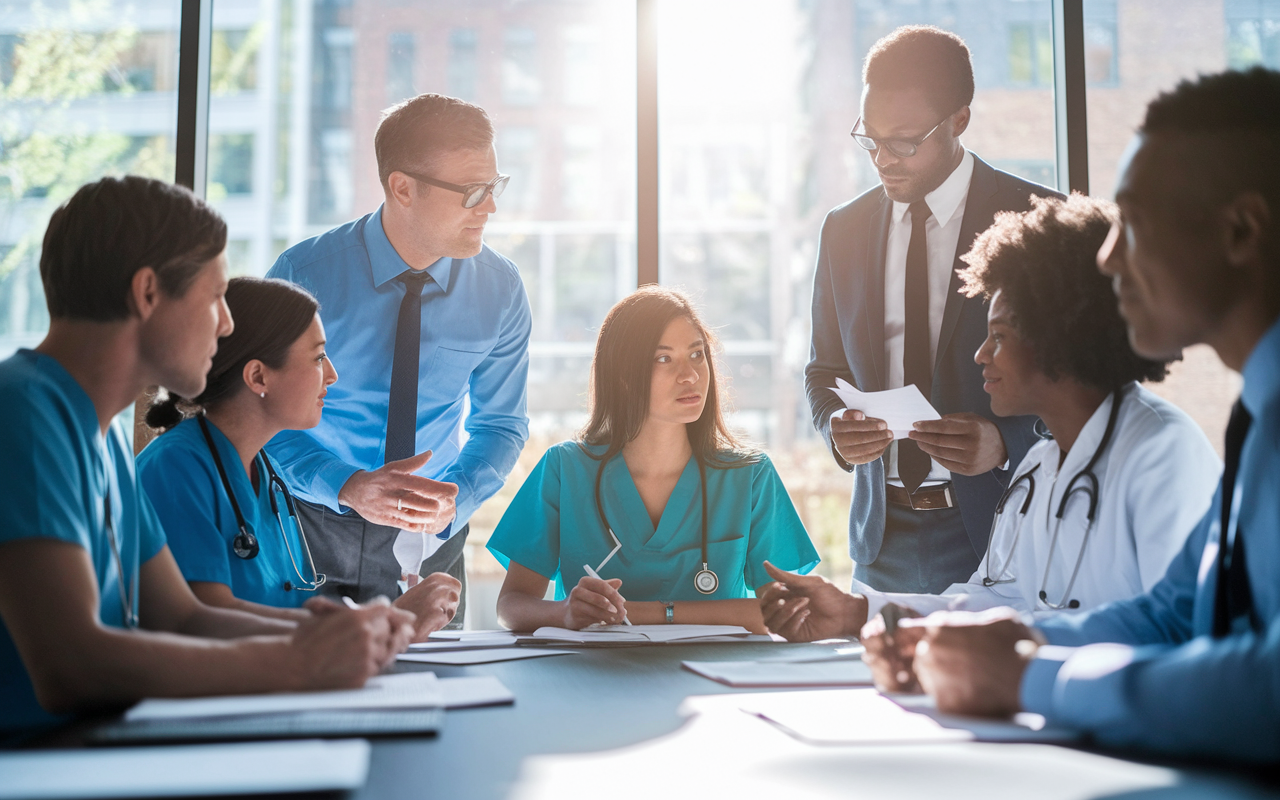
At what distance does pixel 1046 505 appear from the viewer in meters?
1.91

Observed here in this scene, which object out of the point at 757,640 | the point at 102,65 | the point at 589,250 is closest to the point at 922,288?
the point at 757,640

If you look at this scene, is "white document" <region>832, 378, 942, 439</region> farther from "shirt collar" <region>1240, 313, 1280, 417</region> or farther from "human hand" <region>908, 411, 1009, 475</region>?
"shirt collar" <region>1240, 313, 1280, 417</region>

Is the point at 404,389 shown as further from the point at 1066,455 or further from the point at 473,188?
the point at 1066,455

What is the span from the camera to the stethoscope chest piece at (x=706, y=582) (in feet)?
7.64

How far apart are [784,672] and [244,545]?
3.55 feet

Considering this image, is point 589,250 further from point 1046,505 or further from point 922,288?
point 1046,505

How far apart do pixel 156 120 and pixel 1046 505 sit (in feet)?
10.5

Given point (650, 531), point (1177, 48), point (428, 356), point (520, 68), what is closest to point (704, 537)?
point (650, 531)

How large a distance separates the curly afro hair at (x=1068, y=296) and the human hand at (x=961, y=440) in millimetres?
381

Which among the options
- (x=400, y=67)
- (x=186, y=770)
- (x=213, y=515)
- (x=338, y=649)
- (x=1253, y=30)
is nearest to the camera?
(x=186, y=770)

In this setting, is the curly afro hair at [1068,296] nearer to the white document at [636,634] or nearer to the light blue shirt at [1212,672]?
the light blue shirt at [1212,672]

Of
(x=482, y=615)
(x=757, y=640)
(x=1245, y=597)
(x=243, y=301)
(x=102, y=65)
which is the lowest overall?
(x=482, y=615)

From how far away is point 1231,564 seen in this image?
113 cm

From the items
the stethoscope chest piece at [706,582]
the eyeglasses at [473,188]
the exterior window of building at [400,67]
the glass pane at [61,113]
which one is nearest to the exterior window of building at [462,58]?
the exterior window of building at [400,67]
